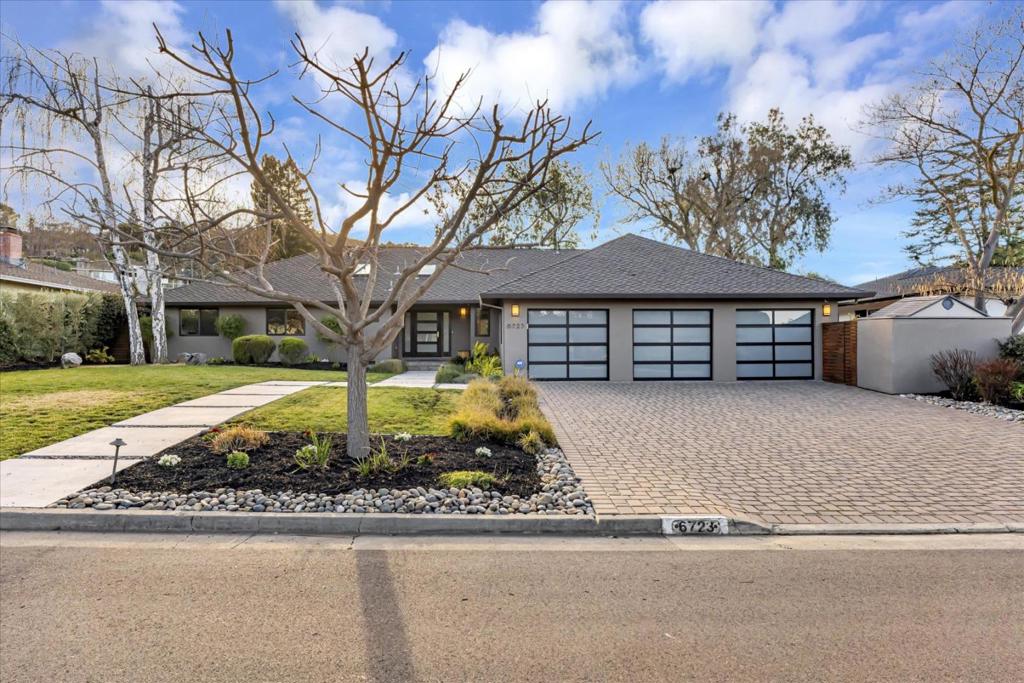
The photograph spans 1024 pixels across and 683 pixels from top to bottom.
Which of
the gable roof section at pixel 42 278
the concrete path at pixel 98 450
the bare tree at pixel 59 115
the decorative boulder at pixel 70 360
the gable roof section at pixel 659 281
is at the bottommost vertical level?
the concrete path at pixel 98 450

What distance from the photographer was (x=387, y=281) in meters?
20.4

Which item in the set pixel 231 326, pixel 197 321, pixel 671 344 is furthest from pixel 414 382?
pixel 197 321

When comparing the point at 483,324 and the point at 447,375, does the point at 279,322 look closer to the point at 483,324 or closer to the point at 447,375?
the point at 483,324

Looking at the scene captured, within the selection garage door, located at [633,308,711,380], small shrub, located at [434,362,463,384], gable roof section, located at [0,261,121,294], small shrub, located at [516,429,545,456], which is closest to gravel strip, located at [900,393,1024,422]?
garage door, located at [633,308,711,380]

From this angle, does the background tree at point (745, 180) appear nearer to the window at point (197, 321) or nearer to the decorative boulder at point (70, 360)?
the window at point (197, 321)

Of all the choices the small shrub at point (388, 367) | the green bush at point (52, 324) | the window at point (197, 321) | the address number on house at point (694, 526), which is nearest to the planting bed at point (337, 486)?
the address number on house at point (694, 526)

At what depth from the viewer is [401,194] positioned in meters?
6.38

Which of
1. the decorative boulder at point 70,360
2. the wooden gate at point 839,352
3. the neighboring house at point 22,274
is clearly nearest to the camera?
the wooden gate at point 839,352

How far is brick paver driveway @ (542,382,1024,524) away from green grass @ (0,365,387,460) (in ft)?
23.7

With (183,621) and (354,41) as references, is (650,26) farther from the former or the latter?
(183,621)

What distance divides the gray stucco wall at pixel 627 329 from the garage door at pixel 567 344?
0.58 feet

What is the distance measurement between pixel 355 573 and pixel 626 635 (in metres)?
1.90

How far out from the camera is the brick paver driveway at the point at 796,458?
5.08 metres

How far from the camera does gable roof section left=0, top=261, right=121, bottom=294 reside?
19.2 metres
